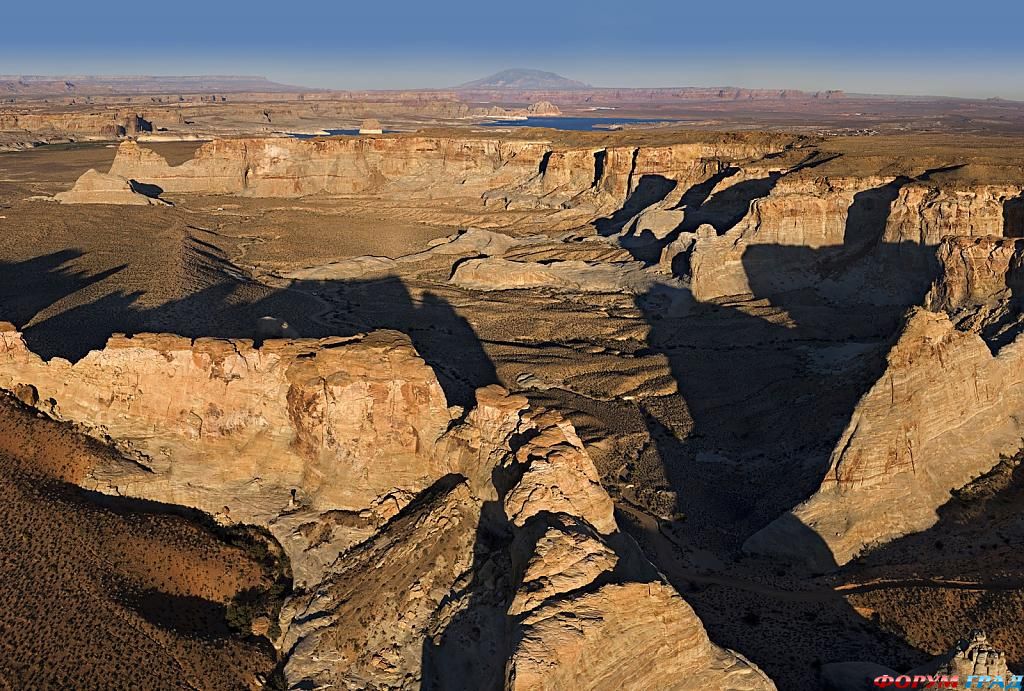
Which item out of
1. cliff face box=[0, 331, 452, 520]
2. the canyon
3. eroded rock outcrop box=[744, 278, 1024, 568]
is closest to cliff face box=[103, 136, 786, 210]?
the canyon

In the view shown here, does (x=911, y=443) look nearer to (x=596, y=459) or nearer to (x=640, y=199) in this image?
(x=596, y=459)

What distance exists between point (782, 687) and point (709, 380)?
21.3 meters

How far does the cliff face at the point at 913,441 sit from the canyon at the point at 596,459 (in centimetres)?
8

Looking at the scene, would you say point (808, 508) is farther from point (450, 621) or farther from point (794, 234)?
point (794, 234)

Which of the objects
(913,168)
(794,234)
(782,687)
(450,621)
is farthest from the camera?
(913,168)

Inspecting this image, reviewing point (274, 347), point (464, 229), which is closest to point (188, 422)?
point (274, 347)

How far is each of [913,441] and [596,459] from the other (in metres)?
9.57

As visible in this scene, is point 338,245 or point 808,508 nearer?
point 808,508

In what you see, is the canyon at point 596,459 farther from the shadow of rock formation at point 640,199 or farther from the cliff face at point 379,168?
the cliff face at point 379,168

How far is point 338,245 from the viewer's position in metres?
68.0

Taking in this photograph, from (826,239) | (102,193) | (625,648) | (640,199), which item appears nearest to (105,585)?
(625,648)

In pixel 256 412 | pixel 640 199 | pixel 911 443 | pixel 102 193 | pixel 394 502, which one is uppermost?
pixel 640 199

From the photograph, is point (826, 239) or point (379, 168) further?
point (379, 168)

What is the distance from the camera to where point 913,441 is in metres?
22.4
